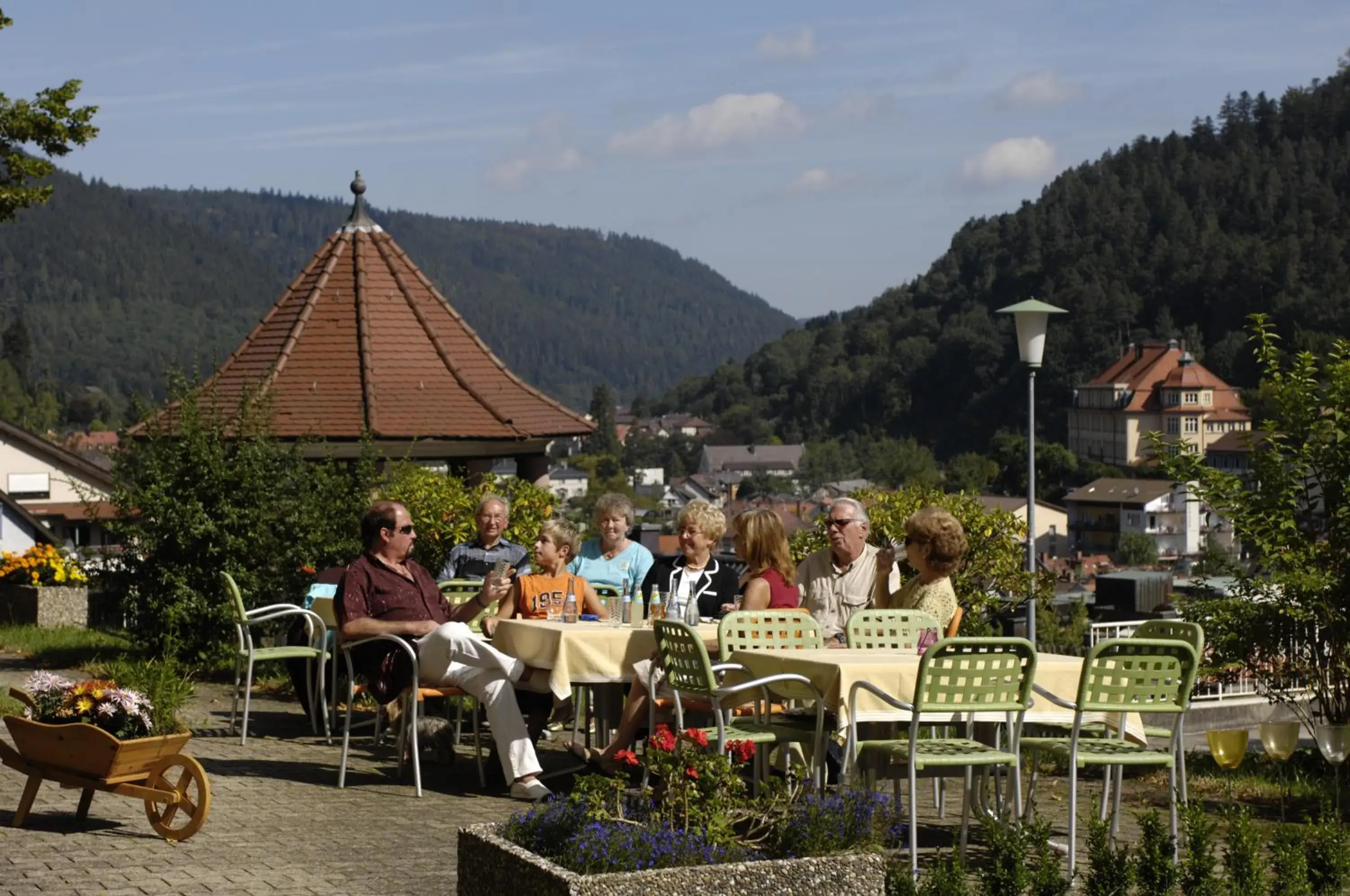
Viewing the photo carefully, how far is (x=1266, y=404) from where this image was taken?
34.0 feet

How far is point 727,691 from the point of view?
669cm

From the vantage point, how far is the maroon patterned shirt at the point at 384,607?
8.41 meters

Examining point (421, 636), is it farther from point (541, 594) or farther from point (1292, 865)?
point (1292, 865)

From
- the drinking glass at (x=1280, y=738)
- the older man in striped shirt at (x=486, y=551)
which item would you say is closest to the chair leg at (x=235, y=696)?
the older man in striped shirt at (x=486, y=551)

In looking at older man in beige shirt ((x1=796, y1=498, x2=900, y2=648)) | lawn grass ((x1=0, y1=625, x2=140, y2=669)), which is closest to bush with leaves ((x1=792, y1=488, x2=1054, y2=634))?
older man in beige shirt ((x1=796, y1=498, x2=900, y2=648))

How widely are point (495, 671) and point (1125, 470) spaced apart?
153m

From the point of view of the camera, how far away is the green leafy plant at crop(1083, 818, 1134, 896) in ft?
17.4

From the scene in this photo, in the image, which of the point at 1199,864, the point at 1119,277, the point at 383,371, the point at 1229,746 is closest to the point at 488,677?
the point at 1229,746

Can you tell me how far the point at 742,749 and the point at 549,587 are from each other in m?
3.00

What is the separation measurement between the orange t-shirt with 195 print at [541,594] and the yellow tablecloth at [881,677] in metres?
1.84

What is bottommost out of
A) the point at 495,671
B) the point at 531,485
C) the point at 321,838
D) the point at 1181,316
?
the point at 321,838

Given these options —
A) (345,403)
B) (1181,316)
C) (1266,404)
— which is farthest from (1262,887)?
(1181,316)

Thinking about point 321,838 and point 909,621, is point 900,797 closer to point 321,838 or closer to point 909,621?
point 909,621

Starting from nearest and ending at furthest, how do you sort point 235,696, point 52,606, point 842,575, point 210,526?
point 842,575
point 235,696
point 210,526
point 52,606
